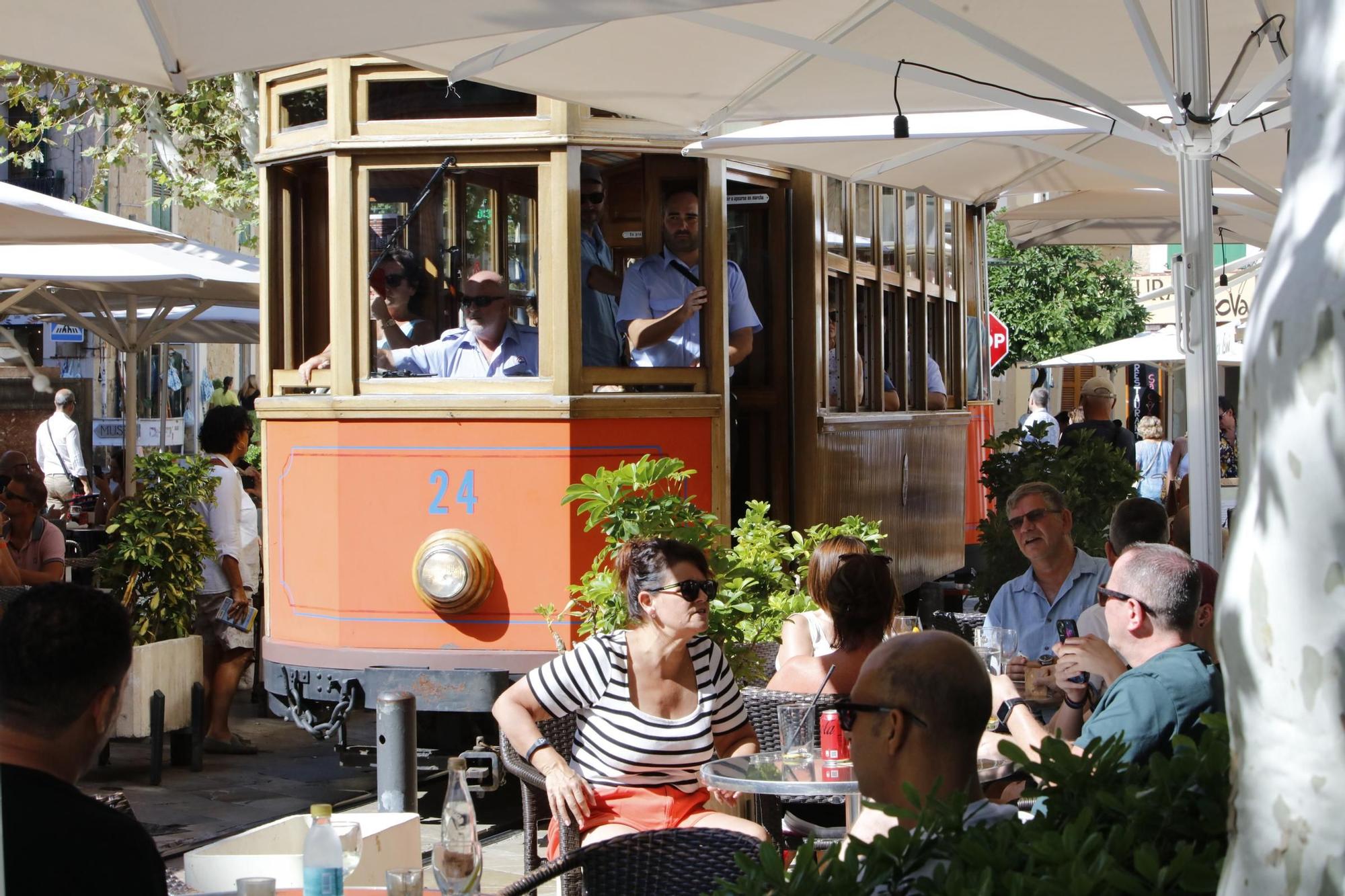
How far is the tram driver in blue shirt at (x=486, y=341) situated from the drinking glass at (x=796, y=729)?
285 centimetres

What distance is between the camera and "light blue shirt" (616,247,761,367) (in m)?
7.39

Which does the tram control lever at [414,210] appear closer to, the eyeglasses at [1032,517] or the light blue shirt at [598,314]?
the light blue shirt at [598,314]

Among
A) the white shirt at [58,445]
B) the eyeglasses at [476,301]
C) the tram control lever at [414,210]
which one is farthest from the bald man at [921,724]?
the white shirt at [58,445]

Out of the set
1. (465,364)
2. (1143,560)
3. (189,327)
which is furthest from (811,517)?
(189,327)

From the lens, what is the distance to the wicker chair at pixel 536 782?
4.84m

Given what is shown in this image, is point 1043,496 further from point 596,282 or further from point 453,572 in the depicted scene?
point 453,572

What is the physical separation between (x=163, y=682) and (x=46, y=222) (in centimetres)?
236

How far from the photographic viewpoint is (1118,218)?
38.2 feet

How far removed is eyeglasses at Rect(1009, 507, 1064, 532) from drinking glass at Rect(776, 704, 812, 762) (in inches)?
74.6

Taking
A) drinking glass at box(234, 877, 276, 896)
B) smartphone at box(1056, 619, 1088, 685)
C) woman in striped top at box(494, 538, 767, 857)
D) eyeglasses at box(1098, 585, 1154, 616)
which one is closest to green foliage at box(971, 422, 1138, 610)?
smartphone at box(1056, 619, 1088, 685)

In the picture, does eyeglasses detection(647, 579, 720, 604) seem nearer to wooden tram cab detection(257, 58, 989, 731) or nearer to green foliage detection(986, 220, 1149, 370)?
wooden tram cab detection(257, 58, 989, 731)

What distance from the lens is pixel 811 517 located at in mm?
8375

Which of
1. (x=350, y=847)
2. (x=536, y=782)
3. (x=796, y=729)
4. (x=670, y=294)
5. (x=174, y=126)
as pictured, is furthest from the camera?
(x=174, y=126)

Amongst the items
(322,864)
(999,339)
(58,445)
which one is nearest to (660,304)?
(322,864)
